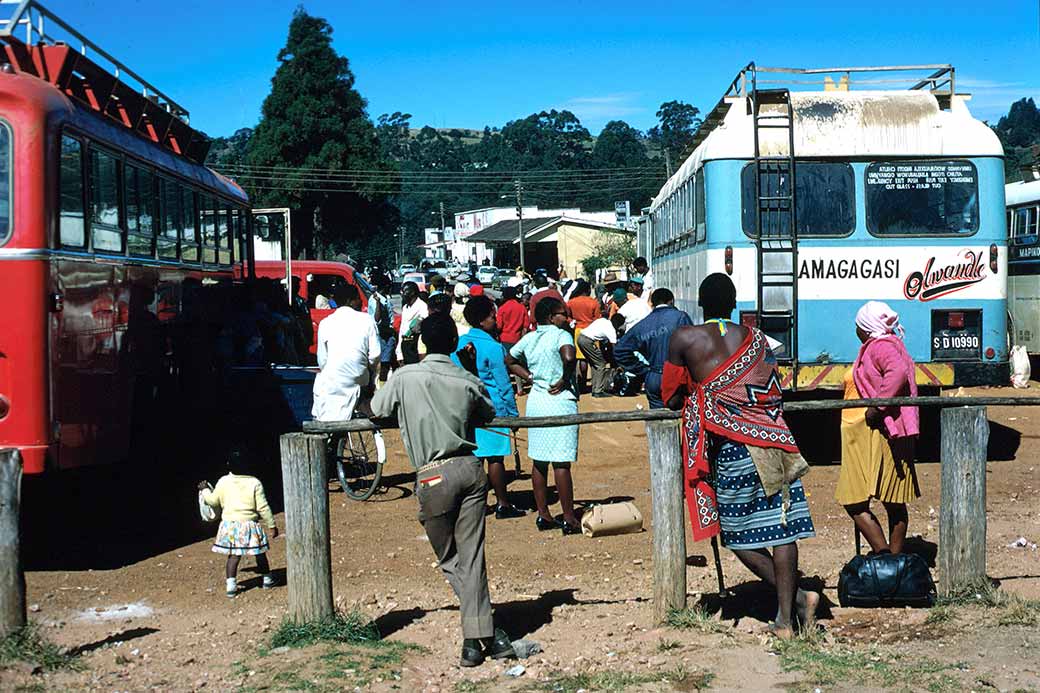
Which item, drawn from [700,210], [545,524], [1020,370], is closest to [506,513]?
[545,524]

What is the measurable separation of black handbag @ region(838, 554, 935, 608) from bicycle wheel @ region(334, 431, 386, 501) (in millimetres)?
4543

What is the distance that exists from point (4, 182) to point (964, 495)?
6154mm

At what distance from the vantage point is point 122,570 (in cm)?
832

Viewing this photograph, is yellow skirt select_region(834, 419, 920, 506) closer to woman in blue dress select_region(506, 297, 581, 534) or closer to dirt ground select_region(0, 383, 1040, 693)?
dirt ground select_region(0, 383, 1040, 693)

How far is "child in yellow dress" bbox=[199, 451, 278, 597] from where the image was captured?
24.9 feet

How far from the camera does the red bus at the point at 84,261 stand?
7641 mm

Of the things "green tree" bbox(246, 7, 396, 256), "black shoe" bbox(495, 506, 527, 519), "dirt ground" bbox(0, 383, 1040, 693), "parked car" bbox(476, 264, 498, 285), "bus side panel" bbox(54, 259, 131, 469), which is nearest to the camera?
"dirt ground" bbox(0, 383, 1040, 693)

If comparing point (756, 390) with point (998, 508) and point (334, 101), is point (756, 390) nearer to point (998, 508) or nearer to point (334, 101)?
point (998, 508)

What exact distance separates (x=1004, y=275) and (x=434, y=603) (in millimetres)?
6979

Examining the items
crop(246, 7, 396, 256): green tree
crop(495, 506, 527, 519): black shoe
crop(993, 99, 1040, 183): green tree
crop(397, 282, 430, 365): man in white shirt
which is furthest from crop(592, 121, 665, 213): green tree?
crop(495, 506, 527, 519): black shoe

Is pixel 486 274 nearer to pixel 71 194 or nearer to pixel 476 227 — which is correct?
pixel 476 227

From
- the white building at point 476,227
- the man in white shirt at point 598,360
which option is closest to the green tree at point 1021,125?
the white building at point 476,227

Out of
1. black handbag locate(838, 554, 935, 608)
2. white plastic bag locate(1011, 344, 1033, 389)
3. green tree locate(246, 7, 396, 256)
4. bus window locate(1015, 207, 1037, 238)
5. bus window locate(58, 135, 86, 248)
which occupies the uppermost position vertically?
green tree locate(246, 7, 396, 256)

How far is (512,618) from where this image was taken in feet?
23.2
